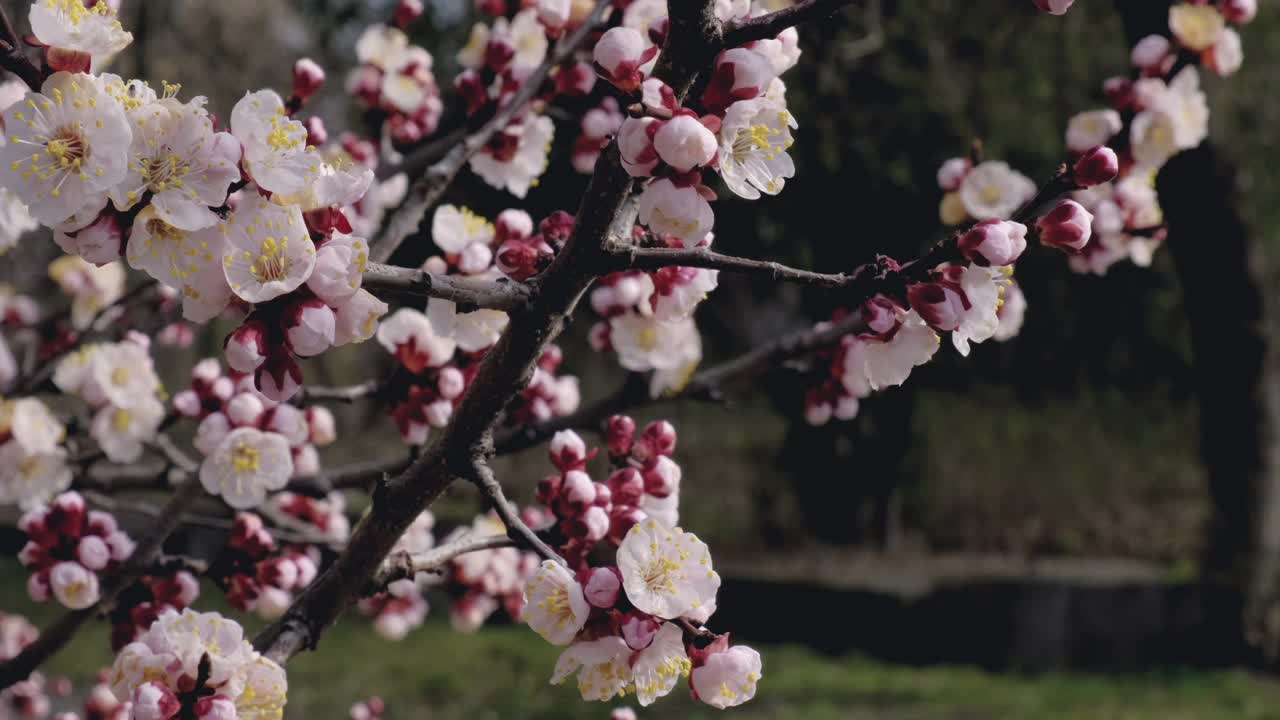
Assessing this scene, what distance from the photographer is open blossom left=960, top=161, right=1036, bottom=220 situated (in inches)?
85.7

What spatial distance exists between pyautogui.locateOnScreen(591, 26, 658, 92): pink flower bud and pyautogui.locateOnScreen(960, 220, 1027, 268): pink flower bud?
0.34 metres

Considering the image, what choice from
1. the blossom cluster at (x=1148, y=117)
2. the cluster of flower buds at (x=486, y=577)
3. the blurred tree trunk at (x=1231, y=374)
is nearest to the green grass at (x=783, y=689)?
the blurred tree trunk at (x=1231, y=374)

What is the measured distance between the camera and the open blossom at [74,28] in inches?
41.0

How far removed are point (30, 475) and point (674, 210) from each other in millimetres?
1604

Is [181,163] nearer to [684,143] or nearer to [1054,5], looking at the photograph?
[684,143]

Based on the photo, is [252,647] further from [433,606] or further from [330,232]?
[433,606]

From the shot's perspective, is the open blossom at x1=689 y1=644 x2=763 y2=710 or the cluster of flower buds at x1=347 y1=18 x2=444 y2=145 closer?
the open blossom at x1=689 y1=644 x2=763 y2=710

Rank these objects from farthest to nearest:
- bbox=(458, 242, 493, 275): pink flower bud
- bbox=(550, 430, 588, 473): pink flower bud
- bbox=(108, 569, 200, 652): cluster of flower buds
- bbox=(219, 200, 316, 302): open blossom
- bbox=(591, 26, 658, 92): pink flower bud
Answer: bbox=(108, 569, 200, 652): cluster of flower buds
bbox=(458, 242, 493, 275): pink flower bud
bbox=(550, 430, 588, 473): pink flower bud
bbox=(591, 26, 658, 92): pink flower bud
bbox=(219, 200, 316, 302): open blossom

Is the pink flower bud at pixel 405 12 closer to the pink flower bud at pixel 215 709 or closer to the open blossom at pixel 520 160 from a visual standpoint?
the open blossom at pixel 520 160

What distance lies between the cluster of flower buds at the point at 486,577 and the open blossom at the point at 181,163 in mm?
1347

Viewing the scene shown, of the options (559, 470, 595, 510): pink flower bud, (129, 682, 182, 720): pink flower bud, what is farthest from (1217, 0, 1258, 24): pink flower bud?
(129, 682, 182, 720): pink flower bud

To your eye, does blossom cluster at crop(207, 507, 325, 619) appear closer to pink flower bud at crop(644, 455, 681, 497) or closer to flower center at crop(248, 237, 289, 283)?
pink flower bud at crop(644, 455, 681, 497)

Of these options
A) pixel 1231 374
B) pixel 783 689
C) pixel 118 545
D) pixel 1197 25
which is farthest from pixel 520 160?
pixel 1231 374

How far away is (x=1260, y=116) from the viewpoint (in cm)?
943
